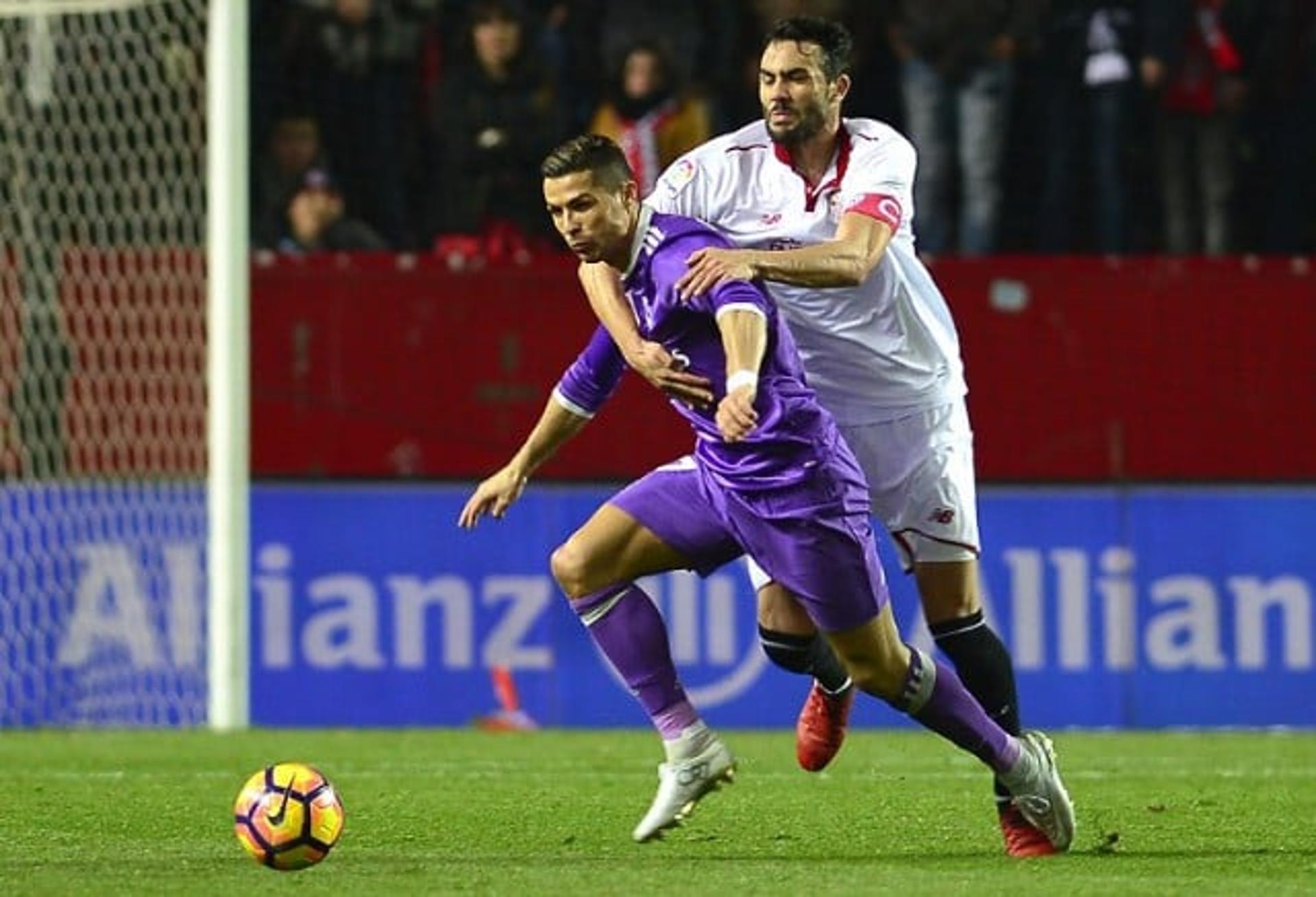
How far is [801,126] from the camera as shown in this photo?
720cm

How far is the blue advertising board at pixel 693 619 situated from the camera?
12539mm

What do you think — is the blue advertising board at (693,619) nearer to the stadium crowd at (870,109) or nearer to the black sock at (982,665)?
the stadium crowd at (870,109)

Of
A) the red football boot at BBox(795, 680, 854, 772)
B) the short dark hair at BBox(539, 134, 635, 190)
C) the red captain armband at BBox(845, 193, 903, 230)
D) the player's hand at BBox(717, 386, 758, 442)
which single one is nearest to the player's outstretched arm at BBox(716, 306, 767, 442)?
the player's hand at BBox(717, 386, 758, 442)

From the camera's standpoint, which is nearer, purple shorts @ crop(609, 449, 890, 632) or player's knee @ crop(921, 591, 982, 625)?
purple shorts @ crop(609, 449, 890, 632)

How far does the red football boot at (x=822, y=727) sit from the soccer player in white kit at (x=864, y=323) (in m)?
0.05

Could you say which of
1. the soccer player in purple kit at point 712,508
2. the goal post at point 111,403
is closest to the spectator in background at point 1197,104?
the goal post at point 111,403

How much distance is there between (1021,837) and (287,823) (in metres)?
1.78

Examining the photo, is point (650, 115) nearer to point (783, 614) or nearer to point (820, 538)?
point (783, 614)

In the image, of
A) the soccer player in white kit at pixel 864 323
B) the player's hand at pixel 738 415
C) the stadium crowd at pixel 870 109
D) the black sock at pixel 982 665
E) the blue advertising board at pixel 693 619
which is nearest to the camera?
the player's hand at pixel 738 415

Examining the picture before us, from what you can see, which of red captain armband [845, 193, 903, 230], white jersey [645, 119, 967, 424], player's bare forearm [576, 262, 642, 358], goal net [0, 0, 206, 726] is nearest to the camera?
player's bare forearm [576, 262, 642, 358]

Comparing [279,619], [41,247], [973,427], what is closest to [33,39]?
[41,247]

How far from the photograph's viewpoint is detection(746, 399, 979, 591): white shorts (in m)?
7.44

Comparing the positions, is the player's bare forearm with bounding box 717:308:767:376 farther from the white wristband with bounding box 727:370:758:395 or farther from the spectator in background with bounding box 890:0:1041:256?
the spectator in background with bounding box 890:0:1041:256

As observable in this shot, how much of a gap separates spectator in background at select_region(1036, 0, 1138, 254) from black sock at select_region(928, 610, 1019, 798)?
635 centimetres
